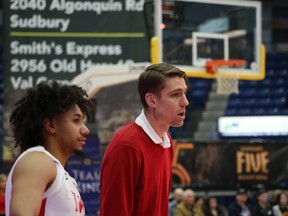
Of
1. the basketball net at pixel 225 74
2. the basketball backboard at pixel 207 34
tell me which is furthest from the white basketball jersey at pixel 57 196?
the basketball net at pixel 225 74

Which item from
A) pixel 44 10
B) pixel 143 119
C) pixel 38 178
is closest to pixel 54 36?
pixel 44 10

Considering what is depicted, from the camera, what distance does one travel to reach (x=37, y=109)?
10.3 ft

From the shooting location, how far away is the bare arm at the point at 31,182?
2.94 m

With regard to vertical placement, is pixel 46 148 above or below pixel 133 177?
above

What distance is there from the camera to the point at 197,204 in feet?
40.3

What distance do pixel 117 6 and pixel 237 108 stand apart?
308 inches

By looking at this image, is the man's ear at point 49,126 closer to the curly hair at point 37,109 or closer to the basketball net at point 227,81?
the curly hair at point 37,109

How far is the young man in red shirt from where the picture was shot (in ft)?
11.9

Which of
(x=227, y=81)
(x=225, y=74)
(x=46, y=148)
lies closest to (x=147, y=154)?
(x=46, y=148)

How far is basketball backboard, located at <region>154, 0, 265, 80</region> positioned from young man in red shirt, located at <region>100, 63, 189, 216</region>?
20.1 feet

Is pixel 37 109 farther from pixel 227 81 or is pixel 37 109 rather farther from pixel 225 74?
pixel 227 81

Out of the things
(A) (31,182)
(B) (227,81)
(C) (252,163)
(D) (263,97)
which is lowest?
(C) (252,163)

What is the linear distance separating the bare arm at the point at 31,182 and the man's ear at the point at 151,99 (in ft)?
2.79

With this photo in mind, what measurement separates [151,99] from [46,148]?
77 centimetres
